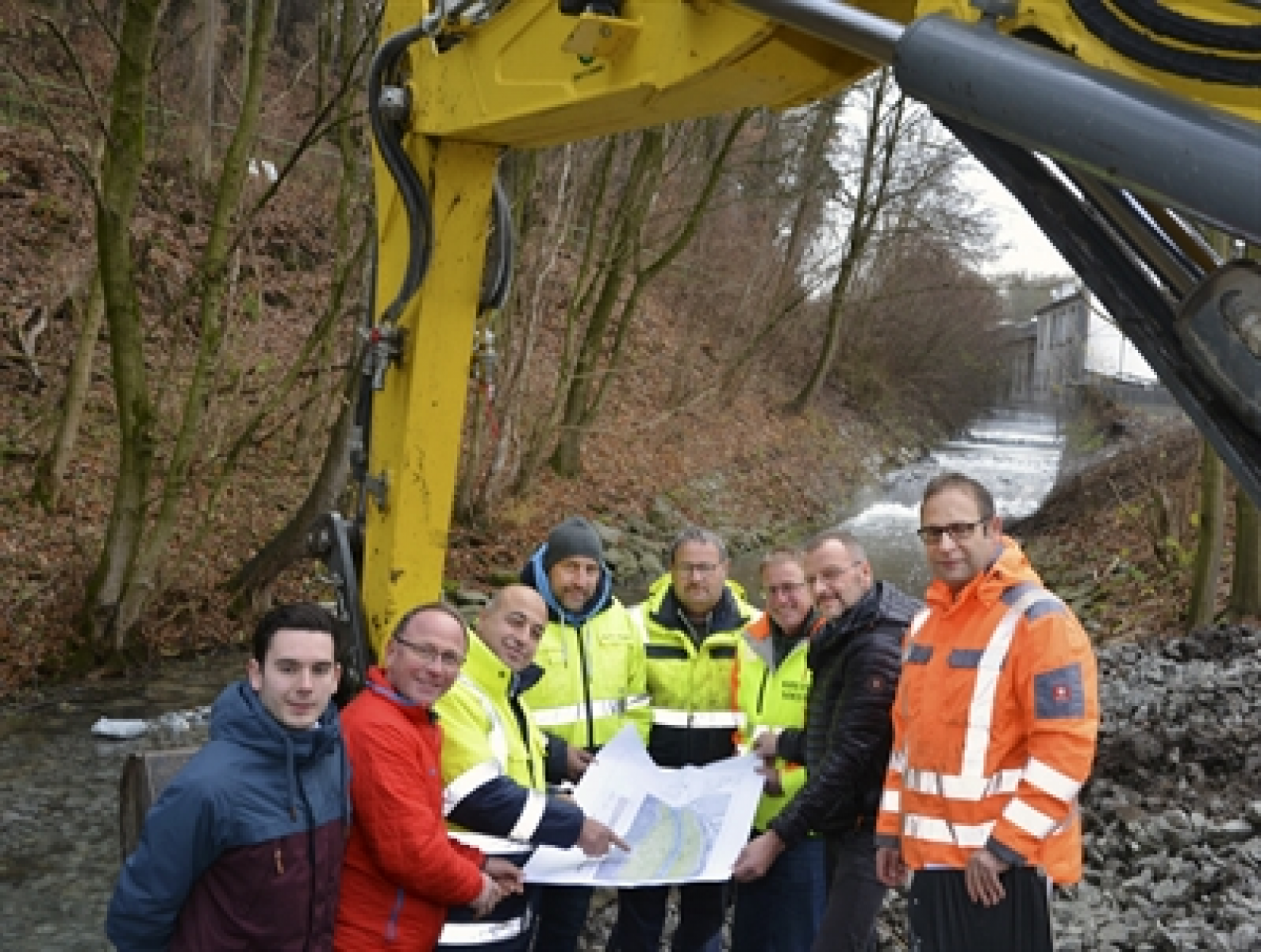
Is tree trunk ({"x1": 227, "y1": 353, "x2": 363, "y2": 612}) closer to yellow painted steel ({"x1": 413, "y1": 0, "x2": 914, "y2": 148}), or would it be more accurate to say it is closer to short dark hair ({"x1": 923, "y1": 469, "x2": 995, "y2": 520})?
yellow painted steel ({"x1": 413, "y1": 0, "x2": 914, "y2": 148})

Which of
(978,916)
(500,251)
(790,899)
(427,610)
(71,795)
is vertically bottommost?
(71,795)

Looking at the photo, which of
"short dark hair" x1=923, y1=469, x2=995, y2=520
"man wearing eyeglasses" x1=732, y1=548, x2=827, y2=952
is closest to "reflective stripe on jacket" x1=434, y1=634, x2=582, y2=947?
"man wearing eyeglasses" x1=732, y1=548, x2=827, y2=952

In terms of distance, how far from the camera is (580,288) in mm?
17141

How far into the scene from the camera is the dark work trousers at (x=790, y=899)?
464 centimetres

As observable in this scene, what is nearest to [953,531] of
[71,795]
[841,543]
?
[841,543]

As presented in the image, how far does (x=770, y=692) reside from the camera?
184 inches

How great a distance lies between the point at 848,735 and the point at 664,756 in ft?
3.18

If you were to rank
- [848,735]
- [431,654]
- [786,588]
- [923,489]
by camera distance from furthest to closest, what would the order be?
[923,489], [786,588], [848,735], [431,654]

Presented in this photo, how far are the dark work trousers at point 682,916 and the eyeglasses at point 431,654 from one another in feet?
6.05

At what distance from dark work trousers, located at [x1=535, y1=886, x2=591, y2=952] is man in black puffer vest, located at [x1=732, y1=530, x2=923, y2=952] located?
2.14 ft

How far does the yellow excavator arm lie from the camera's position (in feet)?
5.51

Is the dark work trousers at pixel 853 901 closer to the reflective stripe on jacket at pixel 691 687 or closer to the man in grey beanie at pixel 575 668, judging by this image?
the reflective stripe on jacket at pixel 691 687

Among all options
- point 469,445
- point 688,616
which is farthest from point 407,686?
point 469,445

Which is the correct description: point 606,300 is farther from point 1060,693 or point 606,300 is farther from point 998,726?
point 1060,693
